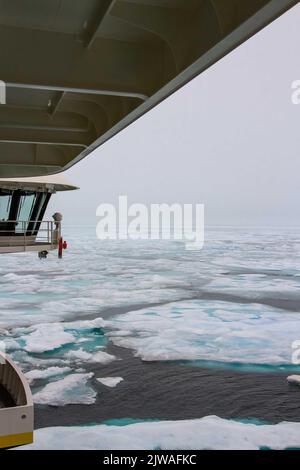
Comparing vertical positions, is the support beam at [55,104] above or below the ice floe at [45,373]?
above

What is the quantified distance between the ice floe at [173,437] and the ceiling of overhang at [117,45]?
1250cm

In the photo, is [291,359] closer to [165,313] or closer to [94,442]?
[94,442]

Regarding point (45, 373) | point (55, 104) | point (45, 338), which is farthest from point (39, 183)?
point (55, 104)

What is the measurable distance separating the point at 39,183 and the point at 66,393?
12.8 meters

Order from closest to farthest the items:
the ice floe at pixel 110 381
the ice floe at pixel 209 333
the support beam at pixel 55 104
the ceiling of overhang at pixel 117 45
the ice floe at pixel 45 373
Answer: the ceiling of overhang at pixel 117 45 → the support beam at pixel 55 104 → the ice floe at pixel 110 381 → the ice floe at pixel 45 373 → the ice floe at pixel 209 333

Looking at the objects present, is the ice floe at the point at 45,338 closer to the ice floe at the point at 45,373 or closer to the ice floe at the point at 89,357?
the ice floe at the point at 89,357

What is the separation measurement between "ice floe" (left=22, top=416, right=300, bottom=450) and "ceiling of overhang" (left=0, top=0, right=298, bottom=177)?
12505mm

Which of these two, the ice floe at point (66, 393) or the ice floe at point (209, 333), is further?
the ice floe at point (209, 333)

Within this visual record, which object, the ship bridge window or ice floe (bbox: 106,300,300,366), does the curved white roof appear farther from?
ice floe (bbox: 106,300,300,366)

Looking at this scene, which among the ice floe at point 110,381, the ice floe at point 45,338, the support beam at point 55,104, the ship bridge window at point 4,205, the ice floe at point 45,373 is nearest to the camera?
the support beam at point 55,104

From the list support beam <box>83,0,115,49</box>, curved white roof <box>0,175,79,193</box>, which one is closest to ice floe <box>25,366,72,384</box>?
curved white roof <box>0,175,79,193</box>

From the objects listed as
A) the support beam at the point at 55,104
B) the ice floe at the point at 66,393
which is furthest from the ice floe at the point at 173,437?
the support beam at the point at 55,104

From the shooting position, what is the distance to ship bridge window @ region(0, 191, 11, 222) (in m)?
28.2

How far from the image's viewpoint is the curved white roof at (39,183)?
27.4 metres
